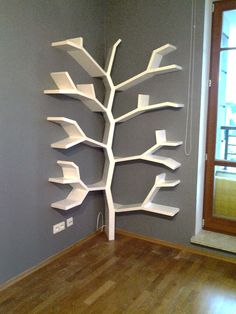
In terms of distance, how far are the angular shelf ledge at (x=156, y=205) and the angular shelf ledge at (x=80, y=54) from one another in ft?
4.19

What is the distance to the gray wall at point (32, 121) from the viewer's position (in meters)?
2.39

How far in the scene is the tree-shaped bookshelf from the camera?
9.03 feet

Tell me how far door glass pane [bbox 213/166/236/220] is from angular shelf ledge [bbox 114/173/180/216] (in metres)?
0.45

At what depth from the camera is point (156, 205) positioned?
10.9ft

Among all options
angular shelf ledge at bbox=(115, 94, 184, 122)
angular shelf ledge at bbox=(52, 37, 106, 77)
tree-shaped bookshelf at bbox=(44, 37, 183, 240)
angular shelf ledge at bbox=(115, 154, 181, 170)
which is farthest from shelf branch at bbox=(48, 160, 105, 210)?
angular shelf ledge at bbox=(52, 37, 106, 77)

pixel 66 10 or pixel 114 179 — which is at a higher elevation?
pixel 66 10

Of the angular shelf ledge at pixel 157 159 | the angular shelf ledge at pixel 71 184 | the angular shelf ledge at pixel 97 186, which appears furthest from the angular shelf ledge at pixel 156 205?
the angular shelf ledge at pixel 71 184

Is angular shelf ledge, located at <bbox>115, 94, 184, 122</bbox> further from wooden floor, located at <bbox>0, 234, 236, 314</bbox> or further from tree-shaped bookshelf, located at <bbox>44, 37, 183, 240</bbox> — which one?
wooden floor, located at <bbox>0, 234, 236, 314</bbox>

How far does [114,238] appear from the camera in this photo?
3.43m

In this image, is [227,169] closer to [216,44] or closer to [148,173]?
[148,173]

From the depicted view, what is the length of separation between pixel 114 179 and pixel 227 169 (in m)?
1.28

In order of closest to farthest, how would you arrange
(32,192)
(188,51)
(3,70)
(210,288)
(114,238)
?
(3,70) < (210,288) < (32,192) < (188,51) < (114,238)

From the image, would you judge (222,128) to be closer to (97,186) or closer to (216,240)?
(216,240)

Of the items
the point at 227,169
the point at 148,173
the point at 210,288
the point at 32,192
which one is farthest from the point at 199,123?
the point at 32,192
